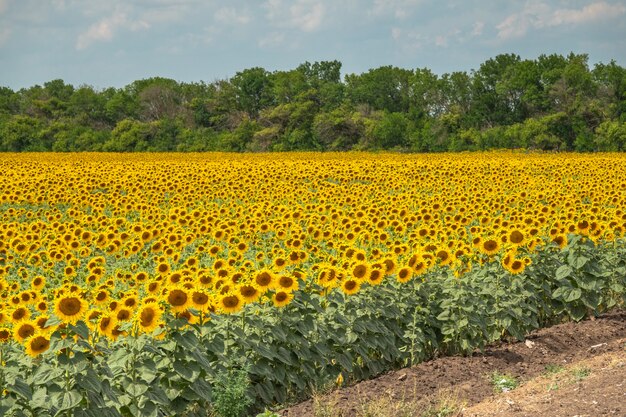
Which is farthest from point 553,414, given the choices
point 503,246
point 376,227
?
point 376,227

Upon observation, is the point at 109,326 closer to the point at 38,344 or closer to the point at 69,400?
the point at 38,344

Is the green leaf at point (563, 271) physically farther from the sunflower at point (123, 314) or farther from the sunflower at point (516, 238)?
the sunflower at point (123, 314)

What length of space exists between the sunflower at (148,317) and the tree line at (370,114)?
52855mm

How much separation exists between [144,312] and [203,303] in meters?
0.56

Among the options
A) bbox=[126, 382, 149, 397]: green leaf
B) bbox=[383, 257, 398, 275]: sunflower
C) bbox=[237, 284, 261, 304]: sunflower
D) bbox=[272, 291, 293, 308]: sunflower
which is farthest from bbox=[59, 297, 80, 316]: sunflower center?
bbox=[383, 257, 398, 275]: sunflower

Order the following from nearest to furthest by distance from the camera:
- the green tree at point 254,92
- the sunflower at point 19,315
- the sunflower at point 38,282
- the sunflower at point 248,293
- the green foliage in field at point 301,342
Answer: the green foliage in field at point 301,342
the sunflower at point 19,315
the sunflower at point 248,293
the sunflower at point 38,282
the green tree at point 254,92

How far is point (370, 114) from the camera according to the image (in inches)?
2904

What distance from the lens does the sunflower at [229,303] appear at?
7117mm

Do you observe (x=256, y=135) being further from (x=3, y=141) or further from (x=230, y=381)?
(x=230, y=381)

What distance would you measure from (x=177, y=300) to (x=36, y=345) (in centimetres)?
113

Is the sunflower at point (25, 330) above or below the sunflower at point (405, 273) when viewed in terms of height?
above

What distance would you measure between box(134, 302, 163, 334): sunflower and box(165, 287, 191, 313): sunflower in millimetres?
125

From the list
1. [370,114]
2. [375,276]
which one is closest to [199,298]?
[375,276]

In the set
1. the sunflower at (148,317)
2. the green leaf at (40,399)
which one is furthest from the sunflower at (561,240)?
the green leaf at (40,399)
